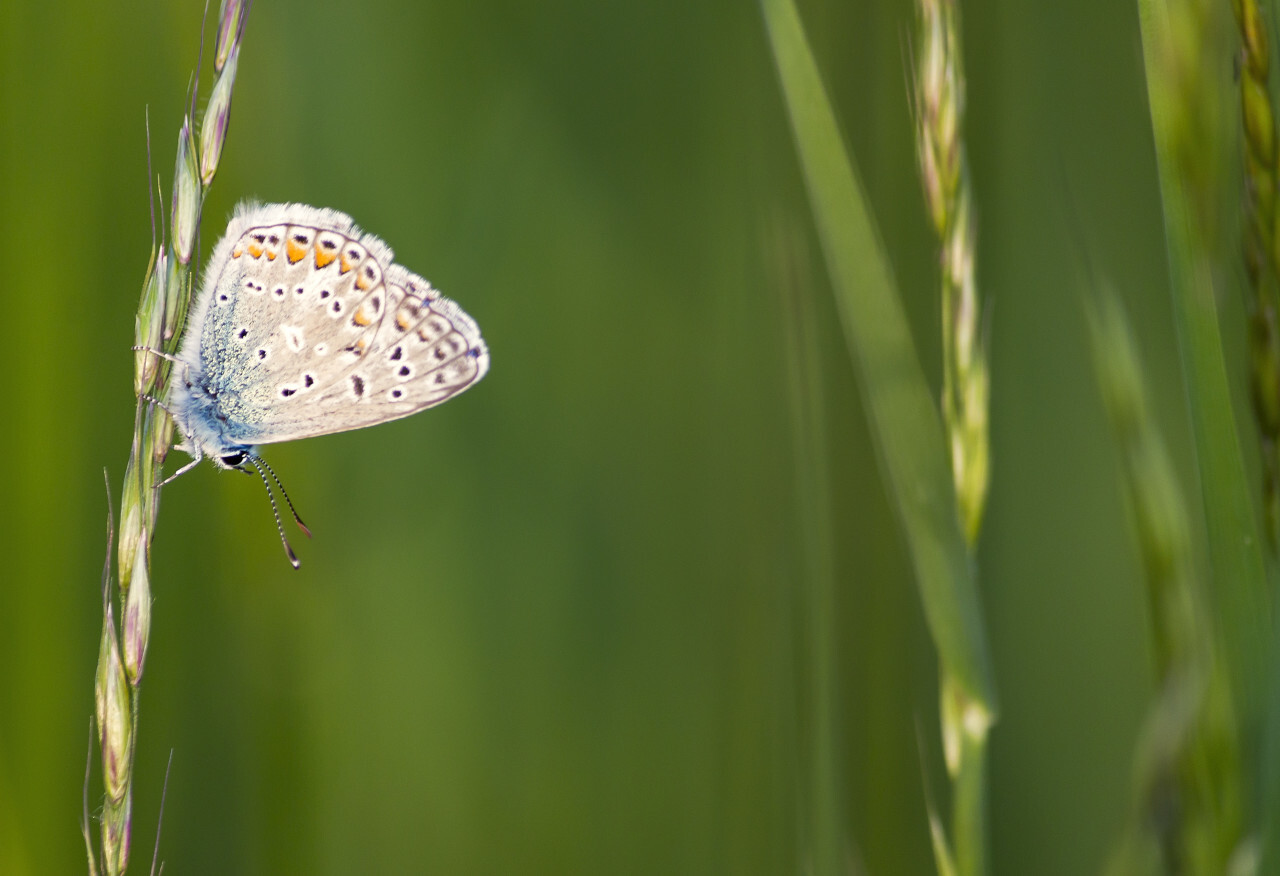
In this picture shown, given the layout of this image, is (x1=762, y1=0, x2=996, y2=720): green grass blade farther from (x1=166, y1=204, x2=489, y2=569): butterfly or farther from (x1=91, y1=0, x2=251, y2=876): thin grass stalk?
(x1=166, y1=204, x2=489, y2=569): butterfly

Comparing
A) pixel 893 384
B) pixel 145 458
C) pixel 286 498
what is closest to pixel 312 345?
pixel 286 498

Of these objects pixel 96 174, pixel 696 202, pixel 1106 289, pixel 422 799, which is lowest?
pixel 422 799

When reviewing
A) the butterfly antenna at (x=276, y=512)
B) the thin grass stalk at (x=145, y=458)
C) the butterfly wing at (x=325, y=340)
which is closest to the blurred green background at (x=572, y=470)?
the butterfly antenna at (x=276, y=512)

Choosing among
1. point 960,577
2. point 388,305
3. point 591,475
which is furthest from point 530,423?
point 960,577

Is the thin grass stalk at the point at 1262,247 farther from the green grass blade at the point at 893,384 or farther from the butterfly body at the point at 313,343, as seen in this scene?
the butterfly body at the point at 313,343


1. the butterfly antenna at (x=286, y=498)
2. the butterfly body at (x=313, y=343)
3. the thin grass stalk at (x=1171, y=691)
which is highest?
the butterfly body at (x=313, y=343)

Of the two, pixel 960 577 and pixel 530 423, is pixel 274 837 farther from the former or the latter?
pixel 960 577

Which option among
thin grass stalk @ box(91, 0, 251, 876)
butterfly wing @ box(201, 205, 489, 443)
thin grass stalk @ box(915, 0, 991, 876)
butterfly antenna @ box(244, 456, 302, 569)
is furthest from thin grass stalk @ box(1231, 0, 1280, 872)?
butterfly antenna @ box(244, 456, 302, 569)
